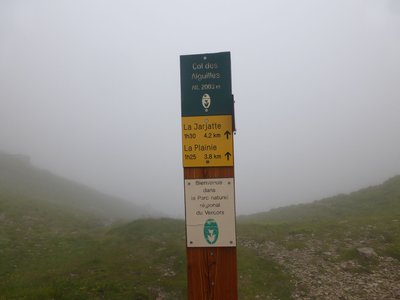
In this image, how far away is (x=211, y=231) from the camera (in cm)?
511

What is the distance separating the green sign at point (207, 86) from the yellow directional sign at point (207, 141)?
0.40 ft

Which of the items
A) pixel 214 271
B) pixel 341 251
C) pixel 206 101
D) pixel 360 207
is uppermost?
pixel 206 101

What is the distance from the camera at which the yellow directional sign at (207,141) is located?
513cm

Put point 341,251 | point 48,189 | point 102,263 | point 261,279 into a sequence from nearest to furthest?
point 261,279, point 102,263, point 341,251, point 48,189

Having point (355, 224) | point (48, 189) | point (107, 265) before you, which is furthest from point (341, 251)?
point (48, 189)

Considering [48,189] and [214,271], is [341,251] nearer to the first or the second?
[214,271]

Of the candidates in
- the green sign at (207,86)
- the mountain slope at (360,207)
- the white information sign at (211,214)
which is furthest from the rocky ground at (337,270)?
the green sign at (207,86)

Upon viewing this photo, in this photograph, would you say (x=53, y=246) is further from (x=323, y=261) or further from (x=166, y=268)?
(x=323, y=261)

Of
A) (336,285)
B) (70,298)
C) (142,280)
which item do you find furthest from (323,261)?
(70,298)

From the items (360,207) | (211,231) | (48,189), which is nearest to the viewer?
(211,231)

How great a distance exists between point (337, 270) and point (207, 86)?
496 inches

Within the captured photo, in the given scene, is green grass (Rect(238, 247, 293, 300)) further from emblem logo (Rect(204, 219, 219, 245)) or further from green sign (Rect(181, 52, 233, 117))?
green sign (Rect(181, 52, 233, 117))

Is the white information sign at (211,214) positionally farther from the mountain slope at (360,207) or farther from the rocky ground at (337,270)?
the mountain slope at (360,207)

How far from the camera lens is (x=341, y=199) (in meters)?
32.7
